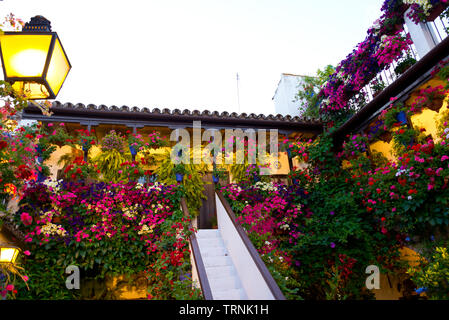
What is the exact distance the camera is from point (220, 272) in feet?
14.9

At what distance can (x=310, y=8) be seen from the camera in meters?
10.2

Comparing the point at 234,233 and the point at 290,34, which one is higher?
the point at 290,34

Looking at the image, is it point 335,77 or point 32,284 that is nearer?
point 32,284

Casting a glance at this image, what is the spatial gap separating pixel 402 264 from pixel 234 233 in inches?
150

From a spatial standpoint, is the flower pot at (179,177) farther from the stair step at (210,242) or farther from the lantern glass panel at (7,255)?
the lantern glass panel at (7,255)

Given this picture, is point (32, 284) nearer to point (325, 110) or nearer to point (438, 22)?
point (325, 110)

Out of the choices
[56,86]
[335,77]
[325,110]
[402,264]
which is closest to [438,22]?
[335,77]

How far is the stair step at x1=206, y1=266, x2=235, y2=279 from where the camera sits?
14.7ft

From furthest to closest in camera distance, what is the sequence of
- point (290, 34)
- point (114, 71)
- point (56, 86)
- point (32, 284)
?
1. point (114, 71)
2. point (290, 34)
3. point (32, 284)
4. point (56, 86)

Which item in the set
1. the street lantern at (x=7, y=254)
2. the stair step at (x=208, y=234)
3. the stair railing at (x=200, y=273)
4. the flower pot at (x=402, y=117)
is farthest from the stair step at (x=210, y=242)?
the flower pot at (x=402, y=117)

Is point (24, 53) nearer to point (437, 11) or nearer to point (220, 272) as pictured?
point (220, 272)

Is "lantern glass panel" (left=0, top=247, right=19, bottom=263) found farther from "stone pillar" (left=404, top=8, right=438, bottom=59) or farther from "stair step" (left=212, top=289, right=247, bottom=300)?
"stone pillar" (left=404, top=8, right=438, bottom=59)

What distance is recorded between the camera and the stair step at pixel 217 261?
4.75 meters
